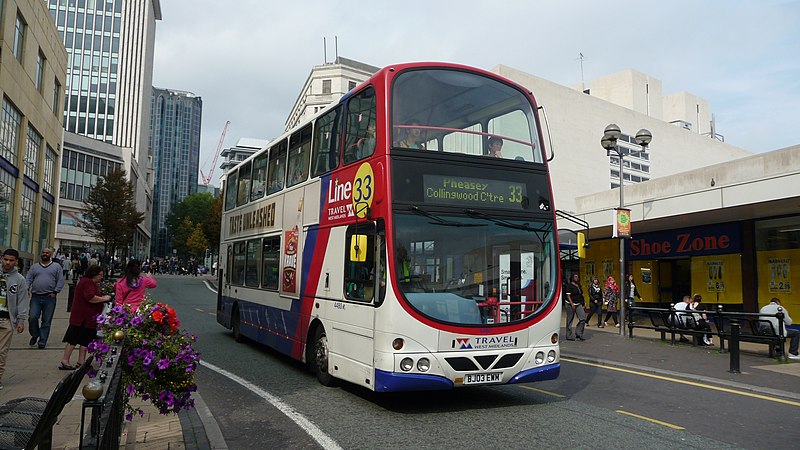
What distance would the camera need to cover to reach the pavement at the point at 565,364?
601 centimetres

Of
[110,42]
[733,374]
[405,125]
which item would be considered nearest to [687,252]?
[733,374]

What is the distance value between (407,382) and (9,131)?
2588 centimetres

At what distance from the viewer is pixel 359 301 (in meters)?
7.65

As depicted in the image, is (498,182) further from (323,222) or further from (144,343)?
(144,343)

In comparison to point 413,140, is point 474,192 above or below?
below

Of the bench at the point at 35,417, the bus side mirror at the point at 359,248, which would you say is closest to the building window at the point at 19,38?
the bus side mirror at the point at 359,248

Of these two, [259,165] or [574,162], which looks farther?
[574,162]

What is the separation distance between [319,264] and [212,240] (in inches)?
2036

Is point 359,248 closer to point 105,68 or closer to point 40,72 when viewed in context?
point 40,72

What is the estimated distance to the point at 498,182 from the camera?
7734 mm

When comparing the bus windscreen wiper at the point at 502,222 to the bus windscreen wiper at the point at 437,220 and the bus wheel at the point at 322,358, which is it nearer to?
the bus windscreen wiper at the point at 437,220

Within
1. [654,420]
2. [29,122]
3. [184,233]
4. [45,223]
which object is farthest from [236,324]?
[184,233]

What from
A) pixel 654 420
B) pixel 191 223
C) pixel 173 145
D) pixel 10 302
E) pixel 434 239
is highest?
pixel 173 145

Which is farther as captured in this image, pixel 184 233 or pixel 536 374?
pixel 184 233
